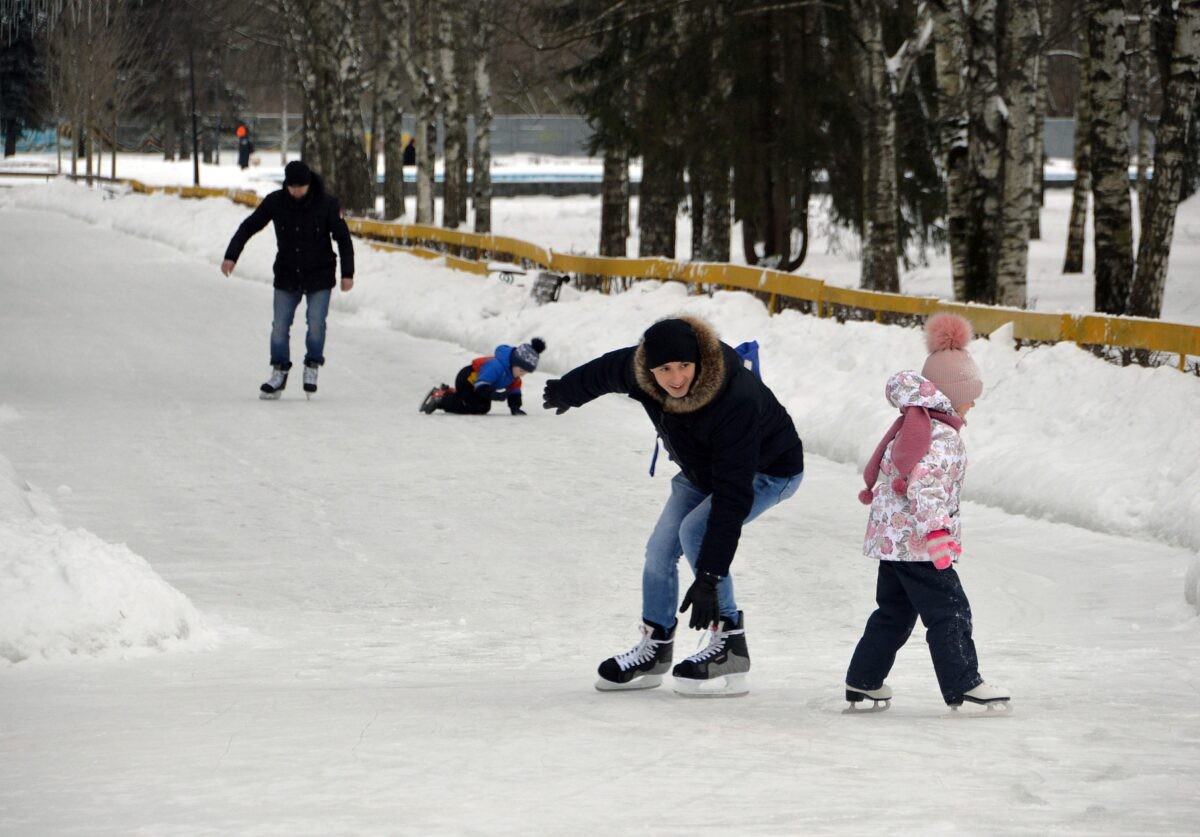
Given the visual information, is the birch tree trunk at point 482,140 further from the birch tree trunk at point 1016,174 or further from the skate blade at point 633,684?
the skate blade at point 633,684

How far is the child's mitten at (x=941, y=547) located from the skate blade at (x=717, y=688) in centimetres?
95

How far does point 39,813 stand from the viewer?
4199 millimetres

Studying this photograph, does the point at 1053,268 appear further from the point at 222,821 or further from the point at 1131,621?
the point at 222,821

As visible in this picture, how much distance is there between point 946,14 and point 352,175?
1968cm

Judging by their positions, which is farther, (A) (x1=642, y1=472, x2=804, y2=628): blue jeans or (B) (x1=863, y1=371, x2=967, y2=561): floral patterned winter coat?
(A) (x1=642, y1=472, x2=804, y2=628): blue jeans

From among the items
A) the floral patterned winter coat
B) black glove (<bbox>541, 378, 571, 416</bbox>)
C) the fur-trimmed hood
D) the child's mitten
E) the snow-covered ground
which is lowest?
the snow-covered ground

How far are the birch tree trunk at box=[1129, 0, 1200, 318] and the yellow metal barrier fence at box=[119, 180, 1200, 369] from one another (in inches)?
143

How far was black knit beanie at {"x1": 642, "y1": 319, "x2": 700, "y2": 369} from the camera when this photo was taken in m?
5.15

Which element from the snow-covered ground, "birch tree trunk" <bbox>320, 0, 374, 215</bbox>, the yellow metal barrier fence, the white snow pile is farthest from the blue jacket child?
"birch tree trunk" <bbox>320, 0, 374, 215</bbox>

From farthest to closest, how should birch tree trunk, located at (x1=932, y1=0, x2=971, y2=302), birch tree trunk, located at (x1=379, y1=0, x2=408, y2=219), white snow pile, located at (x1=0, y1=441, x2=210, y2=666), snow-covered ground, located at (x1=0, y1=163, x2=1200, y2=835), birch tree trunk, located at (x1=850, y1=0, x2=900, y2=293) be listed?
birch tree trunk, located at (x1=379, y1=0, x2=408, y2=219) < birch tree trunk, located at (x1=850, y1=0, x2=900, y2=293) < birch tree trunk, located at (x1=932, y1=0, x2=971, y2=302) < white snow pile, located at (x1=0, y1=441, x2=210, y2=666) < snow-covered ground, located at (x1=0, y1=163, x2=1200, y2=835)

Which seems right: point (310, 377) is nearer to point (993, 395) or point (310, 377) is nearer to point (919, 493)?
point (993, 395)

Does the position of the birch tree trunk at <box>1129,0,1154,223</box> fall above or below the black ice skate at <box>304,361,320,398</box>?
above

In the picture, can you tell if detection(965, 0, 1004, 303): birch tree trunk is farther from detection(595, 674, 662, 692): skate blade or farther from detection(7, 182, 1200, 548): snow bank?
detection(595, 674, 662, 692): skate blade

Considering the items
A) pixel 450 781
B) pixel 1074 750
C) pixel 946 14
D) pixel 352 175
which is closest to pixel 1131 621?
pixel 1074 750
